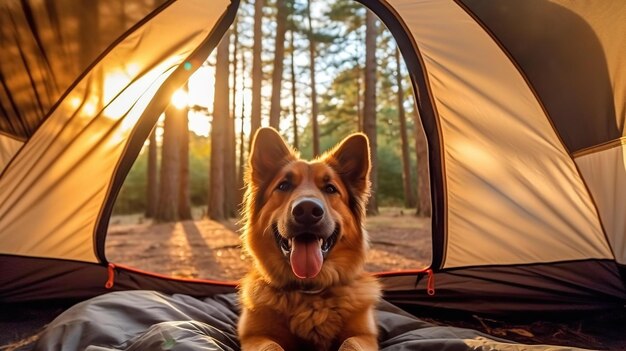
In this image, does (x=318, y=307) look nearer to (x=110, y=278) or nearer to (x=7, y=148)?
(x=110, y=278)

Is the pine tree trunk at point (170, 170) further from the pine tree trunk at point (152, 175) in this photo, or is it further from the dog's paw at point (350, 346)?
the dog's paw at point (350, 346)

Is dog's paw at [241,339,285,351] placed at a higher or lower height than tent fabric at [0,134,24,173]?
lower

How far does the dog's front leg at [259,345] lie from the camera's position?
2.19 metres

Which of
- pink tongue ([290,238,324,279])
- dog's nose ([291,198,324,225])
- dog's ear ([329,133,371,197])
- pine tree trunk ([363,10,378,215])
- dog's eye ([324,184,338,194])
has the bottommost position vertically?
pink tongue ([290,238,324,279])

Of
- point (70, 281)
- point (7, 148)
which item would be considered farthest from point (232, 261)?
point (7, 148)

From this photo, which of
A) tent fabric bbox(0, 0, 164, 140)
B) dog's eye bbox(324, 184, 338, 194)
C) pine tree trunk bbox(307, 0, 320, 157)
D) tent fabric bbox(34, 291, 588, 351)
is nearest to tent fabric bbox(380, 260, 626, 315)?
tent fabric bbox(34, 291, 588, 351)

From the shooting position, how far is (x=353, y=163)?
10.2ft

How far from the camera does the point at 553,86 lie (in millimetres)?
3182

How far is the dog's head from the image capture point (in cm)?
253

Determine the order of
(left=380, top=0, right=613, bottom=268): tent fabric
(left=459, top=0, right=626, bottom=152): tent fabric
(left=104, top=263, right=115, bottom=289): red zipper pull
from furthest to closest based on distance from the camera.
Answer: (left=104, top=263, right=115, bottom=289): red zipper pull → (left=380, top=0, right=613, bottom=268): tent fabric → (left=459, top=0, right=626, bottom=152): tent fabric

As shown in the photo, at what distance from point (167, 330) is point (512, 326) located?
265 cm

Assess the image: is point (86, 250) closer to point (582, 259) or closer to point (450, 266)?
point (450, 266)

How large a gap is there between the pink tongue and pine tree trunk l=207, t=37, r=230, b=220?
9.96 m

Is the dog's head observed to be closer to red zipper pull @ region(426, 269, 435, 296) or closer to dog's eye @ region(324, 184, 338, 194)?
dog's eye @ region(324, 184, 338, 194)
